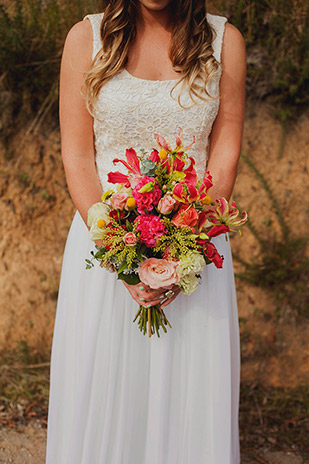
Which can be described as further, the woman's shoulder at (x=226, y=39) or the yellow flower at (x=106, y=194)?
the woman's shoulder at (x=226, y=39)

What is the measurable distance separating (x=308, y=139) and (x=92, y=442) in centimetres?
310

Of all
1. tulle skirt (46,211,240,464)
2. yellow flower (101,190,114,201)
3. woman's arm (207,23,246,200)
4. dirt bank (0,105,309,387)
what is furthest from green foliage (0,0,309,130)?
yellow flower (101,190,114,201)

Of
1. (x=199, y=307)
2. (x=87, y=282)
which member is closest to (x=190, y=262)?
(x=199, y=307)

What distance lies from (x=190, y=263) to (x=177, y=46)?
3.42ft

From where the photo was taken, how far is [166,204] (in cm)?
173

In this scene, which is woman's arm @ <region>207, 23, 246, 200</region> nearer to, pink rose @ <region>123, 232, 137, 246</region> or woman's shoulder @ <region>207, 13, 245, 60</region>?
woman's shoulder @ <region>207, 13, 245, 60</region>

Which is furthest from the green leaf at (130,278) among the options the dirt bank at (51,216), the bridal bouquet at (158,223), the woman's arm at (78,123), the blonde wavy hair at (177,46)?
the dirt bank at (51,216)

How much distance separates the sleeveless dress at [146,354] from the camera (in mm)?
2170

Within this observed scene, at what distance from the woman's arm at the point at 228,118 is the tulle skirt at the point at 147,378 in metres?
0.41

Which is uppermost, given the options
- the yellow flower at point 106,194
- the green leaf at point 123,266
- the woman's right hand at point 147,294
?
the yellow flower at point 106,194

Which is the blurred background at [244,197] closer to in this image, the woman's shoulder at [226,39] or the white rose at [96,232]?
the woman's shoulder at [226,39]

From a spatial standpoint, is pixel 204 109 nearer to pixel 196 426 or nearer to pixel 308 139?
pixel 196 426

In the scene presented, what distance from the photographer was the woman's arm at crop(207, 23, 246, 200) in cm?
222

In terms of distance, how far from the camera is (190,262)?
5.76 ft
